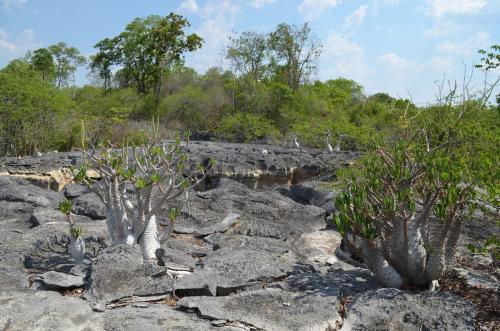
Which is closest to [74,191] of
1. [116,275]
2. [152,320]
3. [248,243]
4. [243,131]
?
[248,243]

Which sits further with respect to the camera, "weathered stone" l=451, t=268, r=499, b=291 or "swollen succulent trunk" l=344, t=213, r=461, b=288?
"weathered stone" l=451, t=268, r=499, b=291

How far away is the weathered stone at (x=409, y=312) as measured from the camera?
14.2 ft

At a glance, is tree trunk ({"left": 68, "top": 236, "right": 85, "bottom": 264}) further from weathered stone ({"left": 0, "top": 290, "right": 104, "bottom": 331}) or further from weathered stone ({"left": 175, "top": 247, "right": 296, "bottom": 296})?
weathered stone ({"left": 175, "top": 247, "right": 296, "bottom": 296})

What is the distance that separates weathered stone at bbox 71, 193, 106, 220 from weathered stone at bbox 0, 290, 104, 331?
15.1 ft

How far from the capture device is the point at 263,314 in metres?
4.50

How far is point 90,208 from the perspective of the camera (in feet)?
31.8

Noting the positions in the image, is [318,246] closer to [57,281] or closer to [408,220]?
[408,220]

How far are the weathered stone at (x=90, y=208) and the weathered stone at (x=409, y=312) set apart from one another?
612cm

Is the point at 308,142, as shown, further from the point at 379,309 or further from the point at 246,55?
the point at 379,309

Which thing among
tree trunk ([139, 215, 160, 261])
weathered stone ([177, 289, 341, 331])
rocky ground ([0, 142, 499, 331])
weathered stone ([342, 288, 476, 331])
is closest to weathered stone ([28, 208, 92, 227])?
rocky ground ([0, 142, 499, 331])

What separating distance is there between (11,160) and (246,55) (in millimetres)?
24071

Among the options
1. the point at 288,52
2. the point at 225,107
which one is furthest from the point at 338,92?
the point at 225,107

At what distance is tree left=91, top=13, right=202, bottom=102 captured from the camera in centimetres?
3428

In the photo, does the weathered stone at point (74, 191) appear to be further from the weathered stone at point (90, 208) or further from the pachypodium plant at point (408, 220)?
the pachypodium plant at point (408, 220)
